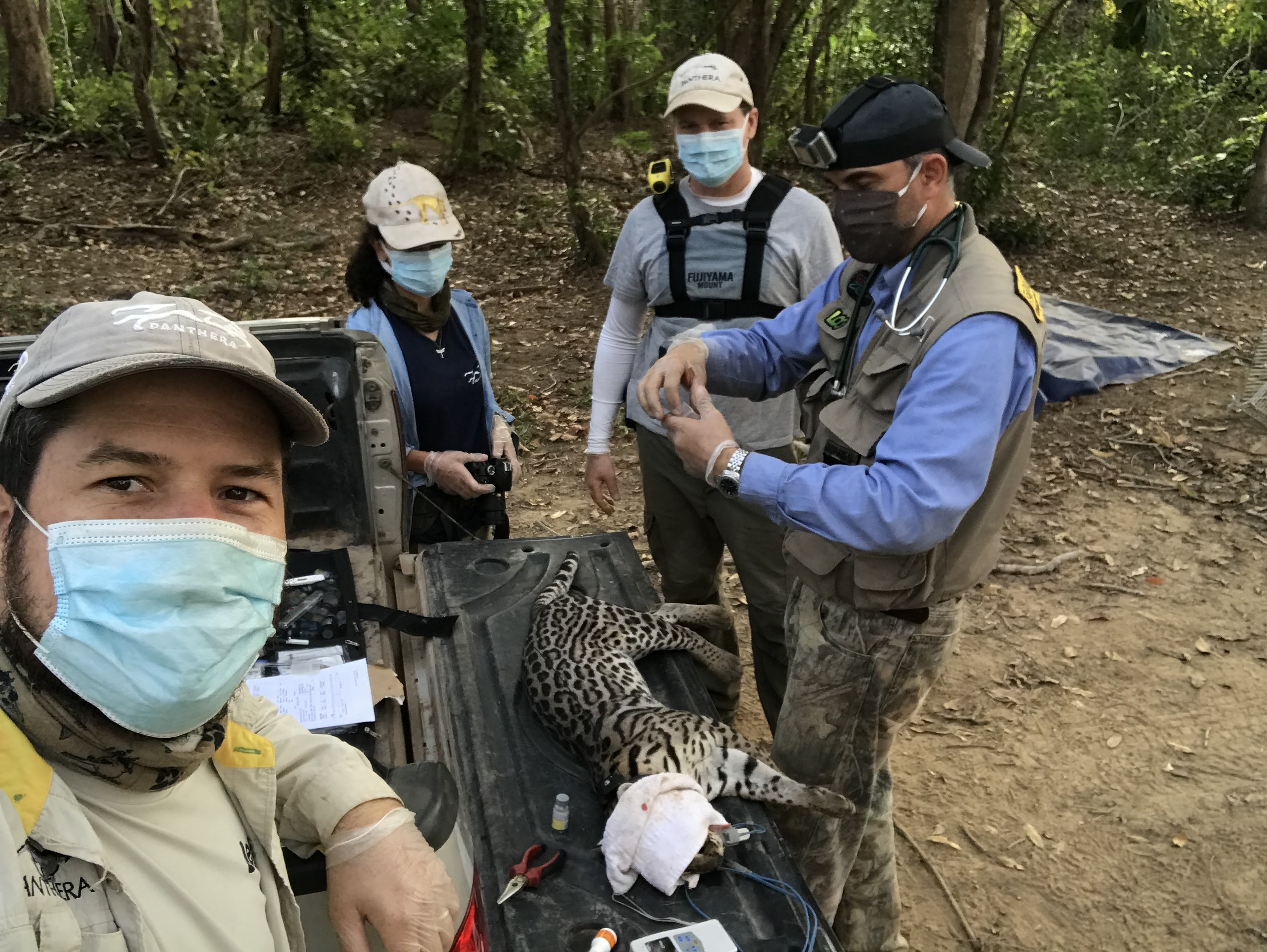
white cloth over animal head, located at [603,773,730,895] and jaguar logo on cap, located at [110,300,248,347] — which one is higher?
jaguar logo on cap, located at [110,300,248,347]

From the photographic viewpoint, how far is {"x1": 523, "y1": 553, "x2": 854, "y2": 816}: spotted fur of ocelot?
8.55 feet

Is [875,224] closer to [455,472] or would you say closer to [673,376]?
[673,376]

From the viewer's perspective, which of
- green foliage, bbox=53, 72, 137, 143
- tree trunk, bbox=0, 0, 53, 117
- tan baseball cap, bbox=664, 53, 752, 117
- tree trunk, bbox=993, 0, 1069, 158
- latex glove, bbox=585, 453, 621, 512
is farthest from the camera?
green foliage, bbox=53, 72, 137, 143

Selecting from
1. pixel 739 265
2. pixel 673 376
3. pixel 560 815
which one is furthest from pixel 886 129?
pixel 560 815

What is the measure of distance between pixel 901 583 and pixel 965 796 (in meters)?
2.09

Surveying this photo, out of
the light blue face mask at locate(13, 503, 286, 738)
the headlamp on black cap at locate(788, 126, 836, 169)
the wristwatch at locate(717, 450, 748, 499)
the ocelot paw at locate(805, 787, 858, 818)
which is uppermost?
the headlamp on black cap at locate(788, 126, 836, 169)

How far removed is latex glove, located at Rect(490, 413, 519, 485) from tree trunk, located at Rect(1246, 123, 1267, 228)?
1117 centimetres

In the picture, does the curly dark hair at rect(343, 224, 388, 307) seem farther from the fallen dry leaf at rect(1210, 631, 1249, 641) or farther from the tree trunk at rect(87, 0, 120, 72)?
the tree trunk at rect(87, 0, 120, 72)

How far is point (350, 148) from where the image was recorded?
40.5 feet

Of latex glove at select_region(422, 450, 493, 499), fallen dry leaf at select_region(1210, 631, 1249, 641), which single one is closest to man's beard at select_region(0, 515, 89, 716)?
latex glove at select_region(422, 450, 493, 499)

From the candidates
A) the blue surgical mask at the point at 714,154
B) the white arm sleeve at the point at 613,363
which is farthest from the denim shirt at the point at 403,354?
the blue surgical mask at the point at 714,154

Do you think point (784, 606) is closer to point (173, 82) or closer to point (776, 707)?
point (776, 707)

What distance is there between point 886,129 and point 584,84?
12.4 m

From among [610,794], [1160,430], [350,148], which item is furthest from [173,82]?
[610,794]
